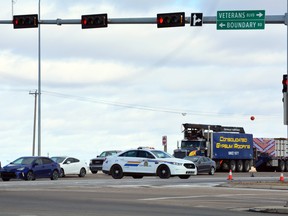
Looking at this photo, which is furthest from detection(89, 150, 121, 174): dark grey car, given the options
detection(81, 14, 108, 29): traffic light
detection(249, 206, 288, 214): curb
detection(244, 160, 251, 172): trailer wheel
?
detection(249, 206, 288, 214): curb

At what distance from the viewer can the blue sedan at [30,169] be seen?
1478 inches

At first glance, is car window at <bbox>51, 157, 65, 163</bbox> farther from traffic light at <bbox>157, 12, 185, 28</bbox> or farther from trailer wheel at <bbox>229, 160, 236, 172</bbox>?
traffic light at <bbox>157, 12, 185, 28</bbox>

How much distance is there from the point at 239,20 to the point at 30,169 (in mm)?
15227

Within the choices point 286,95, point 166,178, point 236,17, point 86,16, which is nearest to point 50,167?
point 166,178

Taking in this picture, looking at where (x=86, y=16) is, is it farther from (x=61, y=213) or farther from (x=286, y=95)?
(x=61, y=213)

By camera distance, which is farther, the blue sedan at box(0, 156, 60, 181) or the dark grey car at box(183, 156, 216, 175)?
the dark grey car at box(183, 156, 216, 175)

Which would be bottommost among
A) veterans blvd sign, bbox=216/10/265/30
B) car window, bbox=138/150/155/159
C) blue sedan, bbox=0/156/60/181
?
blue sedan, bbox=0/156/60/181

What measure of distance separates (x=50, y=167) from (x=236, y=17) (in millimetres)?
15817

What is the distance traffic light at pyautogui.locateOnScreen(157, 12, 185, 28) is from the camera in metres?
26.8

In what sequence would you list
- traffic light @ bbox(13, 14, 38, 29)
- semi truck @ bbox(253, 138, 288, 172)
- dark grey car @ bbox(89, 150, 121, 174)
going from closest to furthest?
traffic light @ bbox(13, 14, 38, 29)
dark grey car @ bbox(89, 150, 121, 174)
semi truck @ bbox(253, 138, 288, 172)

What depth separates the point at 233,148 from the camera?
61.0 metres

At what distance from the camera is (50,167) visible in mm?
39188

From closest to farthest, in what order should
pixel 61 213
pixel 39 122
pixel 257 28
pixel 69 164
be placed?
pixel 61 213 → pixel 257 28 → pixel 69 164 → pixel 39 122

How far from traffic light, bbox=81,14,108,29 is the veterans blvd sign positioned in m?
4.09
